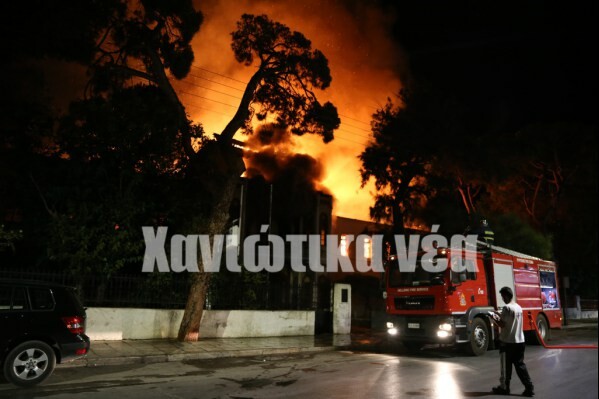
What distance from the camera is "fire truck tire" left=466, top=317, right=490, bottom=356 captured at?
12.0 metres

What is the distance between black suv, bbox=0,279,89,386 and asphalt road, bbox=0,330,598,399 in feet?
1.03

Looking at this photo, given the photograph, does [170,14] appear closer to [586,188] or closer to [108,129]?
[108,129]

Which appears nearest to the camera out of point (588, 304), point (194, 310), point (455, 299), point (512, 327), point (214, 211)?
point (512, 327)

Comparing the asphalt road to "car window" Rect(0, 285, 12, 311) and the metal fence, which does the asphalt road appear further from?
the metal fence

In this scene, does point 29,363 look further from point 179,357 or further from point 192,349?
point 192,349

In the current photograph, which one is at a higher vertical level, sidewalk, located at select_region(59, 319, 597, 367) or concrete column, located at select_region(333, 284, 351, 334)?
concrete column, located at select_region(333, 284, 351, 334)

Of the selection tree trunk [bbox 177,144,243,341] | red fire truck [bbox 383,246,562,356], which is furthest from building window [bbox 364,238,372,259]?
tree trunk [bbox 177,144,243,341]

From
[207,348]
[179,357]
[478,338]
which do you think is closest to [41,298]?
[179,357]

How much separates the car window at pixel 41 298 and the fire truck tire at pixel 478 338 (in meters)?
9.64

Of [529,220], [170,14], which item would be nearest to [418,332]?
[170,14]

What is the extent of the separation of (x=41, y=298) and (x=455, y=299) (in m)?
9.27

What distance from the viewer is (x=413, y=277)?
12820 mm

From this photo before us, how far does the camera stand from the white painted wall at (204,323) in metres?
12.3

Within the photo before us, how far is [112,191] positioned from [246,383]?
27.4ft
